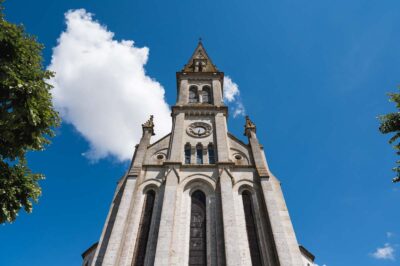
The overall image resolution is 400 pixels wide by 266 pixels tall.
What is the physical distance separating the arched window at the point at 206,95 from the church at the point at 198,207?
4950 mm

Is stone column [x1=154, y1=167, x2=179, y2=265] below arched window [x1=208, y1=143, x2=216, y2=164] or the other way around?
below

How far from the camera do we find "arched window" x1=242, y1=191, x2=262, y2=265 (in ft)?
55.8

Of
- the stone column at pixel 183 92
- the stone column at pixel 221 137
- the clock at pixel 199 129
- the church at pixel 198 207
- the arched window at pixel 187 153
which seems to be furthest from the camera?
the stone column at pixel 183 92

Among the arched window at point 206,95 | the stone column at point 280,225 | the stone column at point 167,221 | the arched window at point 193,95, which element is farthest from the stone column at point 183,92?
the stone column at point 280,225

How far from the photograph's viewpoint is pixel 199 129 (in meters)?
27.2

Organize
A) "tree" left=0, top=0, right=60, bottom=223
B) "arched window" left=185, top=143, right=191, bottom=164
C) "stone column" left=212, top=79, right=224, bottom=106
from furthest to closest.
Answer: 1. "stone column" left=212, top=79, right=224, bottom=106
2. "arched window" left=185, top=143, right=191, bottom=164
3. "tree" left=0, top=0, right=60, bottom=223

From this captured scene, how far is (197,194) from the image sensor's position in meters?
21.4

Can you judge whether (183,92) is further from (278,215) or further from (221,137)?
(278,215)

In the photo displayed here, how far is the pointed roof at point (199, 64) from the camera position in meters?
37.8

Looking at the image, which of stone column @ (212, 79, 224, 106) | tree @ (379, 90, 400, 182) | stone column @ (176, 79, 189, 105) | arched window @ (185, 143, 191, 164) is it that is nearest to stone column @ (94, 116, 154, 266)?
arched window @ (185, 143, 191, 164)

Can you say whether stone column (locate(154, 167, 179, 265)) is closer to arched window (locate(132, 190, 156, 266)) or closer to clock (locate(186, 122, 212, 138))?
arched window (locate(132, 190, 156, 266))

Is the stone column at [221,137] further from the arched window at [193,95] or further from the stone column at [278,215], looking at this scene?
the arched window at [193,95]

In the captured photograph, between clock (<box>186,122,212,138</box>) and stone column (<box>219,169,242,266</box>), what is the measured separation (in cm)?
596

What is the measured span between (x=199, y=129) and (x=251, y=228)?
11.6 m
